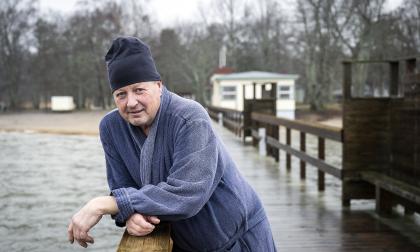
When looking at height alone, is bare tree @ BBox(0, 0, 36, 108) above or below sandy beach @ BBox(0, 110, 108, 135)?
above

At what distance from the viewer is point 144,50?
1843 millimetres

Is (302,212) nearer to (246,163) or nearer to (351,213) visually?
(351,213)

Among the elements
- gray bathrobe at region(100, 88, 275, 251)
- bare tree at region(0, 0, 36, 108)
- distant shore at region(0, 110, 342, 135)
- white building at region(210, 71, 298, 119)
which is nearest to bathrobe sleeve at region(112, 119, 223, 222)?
gray bathrobe at region(100, 88, 275, 251)


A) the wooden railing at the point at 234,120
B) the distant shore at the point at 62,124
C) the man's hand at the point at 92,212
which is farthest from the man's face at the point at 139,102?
the distant shore at the point at 62,124

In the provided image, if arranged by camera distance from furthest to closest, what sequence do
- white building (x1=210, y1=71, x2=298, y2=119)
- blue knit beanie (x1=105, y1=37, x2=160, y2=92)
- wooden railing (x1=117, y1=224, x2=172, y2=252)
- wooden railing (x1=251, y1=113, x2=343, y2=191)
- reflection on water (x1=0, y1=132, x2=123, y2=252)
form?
1. white building (x1=210, y1=71, x2=298, y2=119)
2. wooden railing (x1=251, y1=113, x2=343, y2=191)
3. reflection on water (x1=0, y1=132, x2=123, y2=252)
4. blue knit beanie (x1=105, y1=37, x2=160, y2=92)
5. wooden railing (x1=117, y1=224, x2=172, y2=252)

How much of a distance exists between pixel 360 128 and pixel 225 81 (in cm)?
3349

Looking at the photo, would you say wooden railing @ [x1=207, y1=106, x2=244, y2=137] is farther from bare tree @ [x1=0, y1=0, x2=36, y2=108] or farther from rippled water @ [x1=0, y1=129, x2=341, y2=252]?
bare tree @ [x1=0, y1=0, x2=36, y2=108]

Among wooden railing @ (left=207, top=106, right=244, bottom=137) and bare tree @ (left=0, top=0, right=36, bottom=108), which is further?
bare tree @ (left=0, top=0, right=36, bottom=108)

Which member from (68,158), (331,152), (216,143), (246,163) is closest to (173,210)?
(216,143)

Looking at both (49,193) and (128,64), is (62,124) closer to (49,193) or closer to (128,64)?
(49,193)

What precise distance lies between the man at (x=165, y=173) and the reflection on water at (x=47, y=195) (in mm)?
3024

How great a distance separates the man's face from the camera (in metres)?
1.83

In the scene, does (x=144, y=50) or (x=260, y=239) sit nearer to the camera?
(x=144, y=50)

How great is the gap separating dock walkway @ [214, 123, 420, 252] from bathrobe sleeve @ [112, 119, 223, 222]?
281 centimetres
